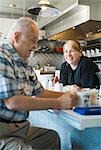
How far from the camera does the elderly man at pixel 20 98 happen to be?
1.46 meters

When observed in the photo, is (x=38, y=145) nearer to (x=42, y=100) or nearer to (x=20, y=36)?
(x=42, y=100)

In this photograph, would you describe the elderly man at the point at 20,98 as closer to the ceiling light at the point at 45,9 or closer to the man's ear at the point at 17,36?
the man's ear at the point at 17,36

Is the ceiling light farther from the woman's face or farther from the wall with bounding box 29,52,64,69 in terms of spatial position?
the wall with bounding box 29,52,64,69

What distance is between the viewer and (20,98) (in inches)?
57.6

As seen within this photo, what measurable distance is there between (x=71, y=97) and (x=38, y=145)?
1.47ft

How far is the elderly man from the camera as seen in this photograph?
1460mm

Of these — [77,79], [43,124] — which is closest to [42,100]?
[43,124]

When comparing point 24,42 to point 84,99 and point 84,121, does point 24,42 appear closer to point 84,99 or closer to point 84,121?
point 84,99

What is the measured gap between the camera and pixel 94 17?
3344 millimetres

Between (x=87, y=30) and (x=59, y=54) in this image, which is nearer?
(x=87, y=30)

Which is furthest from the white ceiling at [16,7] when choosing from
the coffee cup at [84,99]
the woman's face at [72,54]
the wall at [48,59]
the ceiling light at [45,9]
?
the coffee cup at [84,99]

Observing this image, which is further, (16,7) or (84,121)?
(16,7)

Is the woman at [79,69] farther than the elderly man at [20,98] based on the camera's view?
Yes

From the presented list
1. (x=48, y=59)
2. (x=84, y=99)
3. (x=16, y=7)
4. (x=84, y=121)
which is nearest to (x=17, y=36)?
(x=84, y=99)
